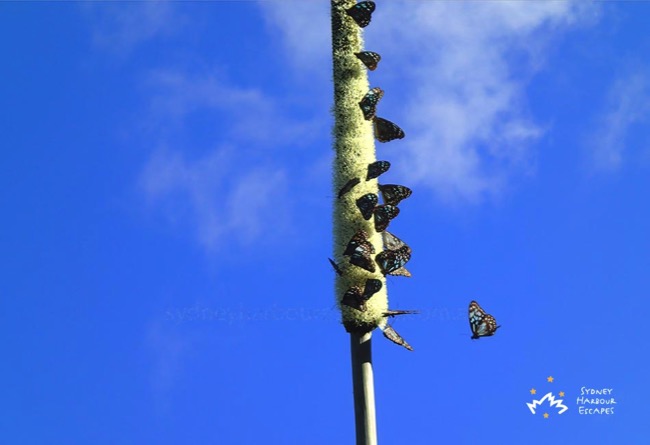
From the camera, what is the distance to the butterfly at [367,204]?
1210 centimetres

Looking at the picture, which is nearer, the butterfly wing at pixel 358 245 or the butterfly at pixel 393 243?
the butterfly wing at pixel 358 245

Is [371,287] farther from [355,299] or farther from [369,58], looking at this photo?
[369,58]

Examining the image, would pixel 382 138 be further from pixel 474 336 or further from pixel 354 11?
pixel 474 336

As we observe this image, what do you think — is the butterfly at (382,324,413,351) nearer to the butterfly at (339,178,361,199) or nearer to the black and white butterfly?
Answer: the butterfly at (339,178,361,199)

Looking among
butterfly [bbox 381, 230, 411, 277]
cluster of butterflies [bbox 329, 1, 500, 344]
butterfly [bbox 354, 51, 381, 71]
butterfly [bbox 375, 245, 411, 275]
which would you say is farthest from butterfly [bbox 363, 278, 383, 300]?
butterfly [bbox 354, 51, 381, 71]

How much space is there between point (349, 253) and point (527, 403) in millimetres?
4912

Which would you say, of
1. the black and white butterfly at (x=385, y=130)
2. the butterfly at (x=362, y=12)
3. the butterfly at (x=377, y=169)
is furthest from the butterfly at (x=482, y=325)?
the butterfly at (x=362, y=12)

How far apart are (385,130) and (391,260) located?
2075mm

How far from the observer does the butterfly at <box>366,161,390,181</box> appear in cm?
1227

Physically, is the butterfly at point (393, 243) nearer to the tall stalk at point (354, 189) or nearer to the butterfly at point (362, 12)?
the tall stalk at point (354, 189)

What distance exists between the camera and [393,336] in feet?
39.5

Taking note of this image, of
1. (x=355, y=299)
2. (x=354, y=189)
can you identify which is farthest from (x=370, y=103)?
(x=355, y=299)

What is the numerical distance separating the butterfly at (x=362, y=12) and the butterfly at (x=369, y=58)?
648 millimetres

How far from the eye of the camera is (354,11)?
13.2 meters
